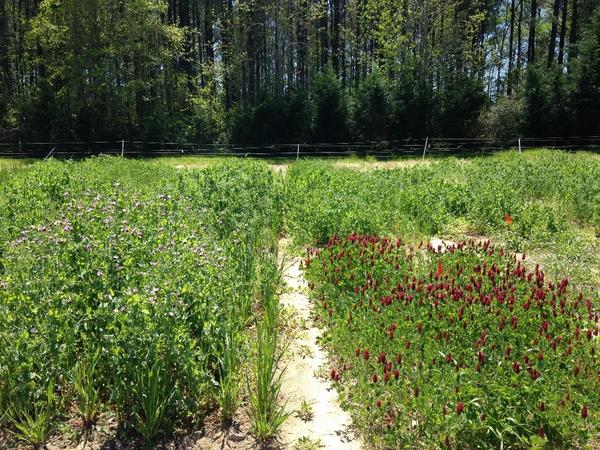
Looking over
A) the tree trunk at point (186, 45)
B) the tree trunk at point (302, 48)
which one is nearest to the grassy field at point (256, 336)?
the tree trunk at point (302, 48)

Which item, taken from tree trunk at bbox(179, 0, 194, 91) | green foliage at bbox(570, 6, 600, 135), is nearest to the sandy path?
green foliage at bbox(570, 6, 600, 135)

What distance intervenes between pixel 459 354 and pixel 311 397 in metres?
1.22

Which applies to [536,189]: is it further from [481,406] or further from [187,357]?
[187,357]

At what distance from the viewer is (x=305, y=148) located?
2717 centimetres

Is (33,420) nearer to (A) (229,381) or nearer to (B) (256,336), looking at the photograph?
(A) (229,381)

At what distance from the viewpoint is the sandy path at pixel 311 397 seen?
3739 mm

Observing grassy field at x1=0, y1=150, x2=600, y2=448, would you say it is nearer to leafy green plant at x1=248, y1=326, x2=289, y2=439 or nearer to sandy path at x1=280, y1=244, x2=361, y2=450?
leafy green plant at x1=248, y1=326, x2=289, y2=439

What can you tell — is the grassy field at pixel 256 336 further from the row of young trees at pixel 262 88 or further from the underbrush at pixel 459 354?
the row of young trees at pixel 262 88

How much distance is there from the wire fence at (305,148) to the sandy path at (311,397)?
64.9 feet

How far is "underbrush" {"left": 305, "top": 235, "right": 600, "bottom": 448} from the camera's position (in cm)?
350

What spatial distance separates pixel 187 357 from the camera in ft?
12.2

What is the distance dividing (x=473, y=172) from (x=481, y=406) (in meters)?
10.3

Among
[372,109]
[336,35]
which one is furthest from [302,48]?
[372,109]

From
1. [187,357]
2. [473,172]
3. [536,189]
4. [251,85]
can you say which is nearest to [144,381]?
[187,357]
